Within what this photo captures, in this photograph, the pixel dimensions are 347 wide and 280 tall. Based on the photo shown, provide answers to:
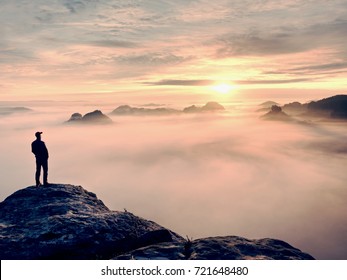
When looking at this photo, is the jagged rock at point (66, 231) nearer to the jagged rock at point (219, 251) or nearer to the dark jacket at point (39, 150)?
the jagged rock at point (219, 251)

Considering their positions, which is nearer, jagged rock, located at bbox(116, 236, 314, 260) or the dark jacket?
jagged rock, located at bbox(116, 236, 314, 260)

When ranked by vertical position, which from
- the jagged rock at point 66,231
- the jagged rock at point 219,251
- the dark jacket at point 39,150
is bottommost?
the jagged rock at point 219,251

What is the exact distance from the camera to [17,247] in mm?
13609

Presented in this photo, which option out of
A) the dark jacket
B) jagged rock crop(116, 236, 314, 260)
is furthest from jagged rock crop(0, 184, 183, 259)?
the dark jacket

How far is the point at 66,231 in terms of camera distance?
1434 centimetres

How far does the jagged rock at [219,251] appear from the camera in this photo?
12.1 meters

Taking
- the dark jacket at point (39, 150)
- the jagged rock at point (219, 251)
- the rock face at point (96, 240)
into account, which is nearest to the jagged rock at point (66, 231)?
the rock face at point (96, 240)

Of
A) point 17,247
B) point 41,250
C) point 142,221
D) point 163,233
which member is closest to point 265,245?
point 163,233

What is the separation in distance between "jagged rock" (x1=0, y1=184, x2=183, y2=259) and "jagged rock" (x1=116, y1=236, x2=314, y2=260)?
6.18 ft

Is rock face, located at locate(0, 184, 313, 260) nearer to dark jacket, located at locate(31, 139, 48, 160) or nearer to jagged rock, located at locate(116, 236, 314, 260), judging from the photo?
jagged rock, located at locate(116, 236, 314, 260)

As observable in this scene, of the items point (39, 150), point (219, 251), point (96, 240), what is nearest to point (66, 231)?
point (96, 240)

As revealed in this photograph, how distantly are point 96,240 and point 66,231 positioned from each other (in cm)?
138

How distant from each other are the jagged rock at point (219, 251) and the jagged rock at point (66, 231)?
1883 millimetres

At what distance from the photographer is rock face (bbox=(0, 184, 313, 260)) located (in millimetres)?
12656
